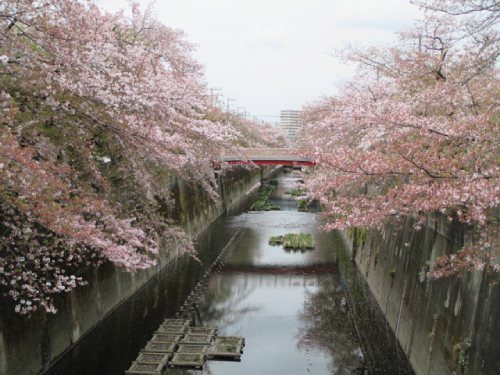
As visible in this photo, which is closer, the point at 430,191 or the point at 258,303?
the point at 430,191

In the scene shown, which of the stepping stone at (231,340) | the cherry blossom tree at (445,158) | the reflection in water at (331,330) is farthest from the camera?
the stepping stone at (231,340)

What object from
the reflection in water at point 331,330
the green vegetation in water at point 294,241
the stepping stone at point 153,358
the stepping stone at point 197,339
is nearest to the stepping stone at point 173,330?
the stepping stone at point 197,339

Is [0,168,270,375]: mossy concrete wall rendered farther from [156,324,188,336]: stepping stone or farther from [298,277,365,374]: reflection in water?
[298,277,365,374]: reflection in water

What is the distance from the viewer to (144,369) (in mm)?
11758

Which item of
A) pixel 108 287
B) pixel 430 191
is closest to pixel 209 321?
pixel 108 287

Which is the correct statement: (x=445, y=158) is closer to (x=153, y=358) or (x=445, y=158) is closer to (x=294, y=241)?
(x=153, y=358)

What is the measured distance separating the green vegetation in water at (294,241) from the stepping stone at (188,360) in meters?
14.6

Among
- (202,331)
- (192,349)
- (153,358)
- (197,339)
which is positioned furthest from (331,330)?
(153,358)

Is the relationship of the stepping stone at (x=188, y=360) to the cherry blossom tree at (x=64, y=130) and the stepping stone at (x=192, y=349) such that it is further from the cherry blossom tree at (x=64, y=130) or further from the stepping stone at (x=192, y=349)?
the cherry blossom tree at (x=64, y=130)

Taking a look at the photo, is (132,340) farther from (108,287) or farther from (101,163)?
(101,163)

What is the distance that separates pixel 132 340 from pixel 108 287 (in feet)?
7.93

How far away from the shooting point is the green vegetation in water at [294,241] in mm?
26594

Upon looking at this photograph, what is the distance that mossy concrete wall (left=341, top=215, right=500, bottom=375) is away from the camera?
8.42 meters

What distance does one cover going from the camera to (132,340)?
14.0m
